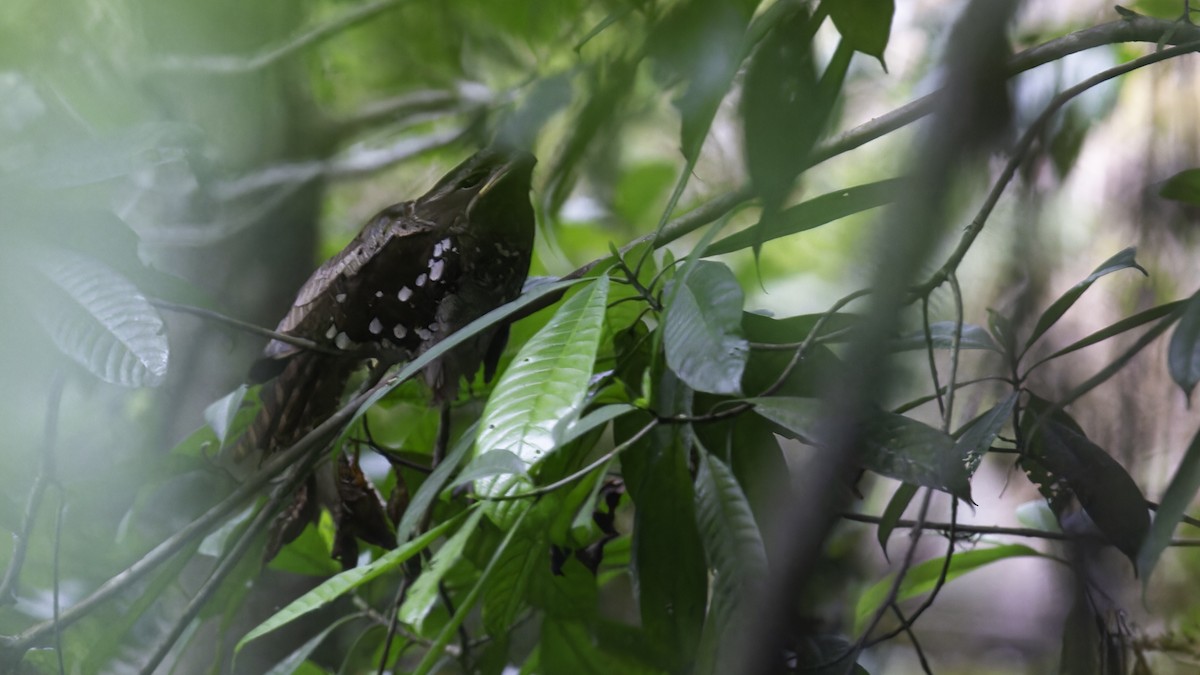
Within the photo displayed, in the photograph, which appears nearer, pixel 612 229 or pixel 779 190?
pixel 779 190

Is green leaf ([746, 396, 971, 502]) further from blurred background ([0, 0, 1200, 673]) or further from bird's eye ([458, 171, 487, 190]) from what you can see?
bird's eye ([458, 171, 487, 190])

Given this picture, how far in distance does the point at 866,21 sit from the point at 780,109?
0.61 ft

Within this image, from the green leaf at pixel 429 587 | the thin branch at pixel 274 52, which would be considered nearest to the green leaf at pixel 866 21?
the green leaf at pixel 429 587

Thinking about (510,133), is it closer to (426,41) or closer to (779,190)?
(779,190)

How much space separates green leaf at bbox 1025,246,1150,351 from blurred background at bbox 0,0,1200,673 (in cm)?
2

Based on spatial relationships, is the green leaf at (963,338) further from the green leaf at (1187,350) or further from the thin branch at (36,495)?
the thin branch at (36,495)

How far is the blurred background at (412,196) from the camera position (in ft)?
2.46

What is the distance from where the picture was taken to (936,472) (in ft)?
1.97

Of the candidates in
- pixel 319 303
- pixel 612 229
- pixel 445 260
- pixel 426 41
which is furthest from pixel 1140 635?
pixel 612 229

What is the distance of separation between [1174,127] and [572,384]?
25.5 inches

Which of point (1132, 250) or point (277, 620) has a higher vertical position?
point (1132, 250)

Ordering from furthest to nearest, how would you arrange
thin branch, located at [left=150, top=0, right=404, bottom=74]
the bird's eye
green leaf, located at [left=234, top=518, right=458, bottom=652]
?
thin branch, located at [left=150, top=0, right=404, bottom=74]
the bird's eye
green leaf, located at [left=234, top=518, right=458, bottom=652]

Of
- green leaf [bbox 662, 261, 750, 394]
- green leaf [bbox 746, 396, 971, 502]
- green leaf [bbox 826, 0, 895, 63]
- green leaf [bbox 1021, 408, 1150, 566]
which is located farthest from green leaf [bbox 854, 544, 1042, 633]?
green leaf [bbox 826, 0, 895, 63]

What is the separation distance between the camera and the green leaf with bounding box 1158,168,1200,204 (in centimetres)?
69
